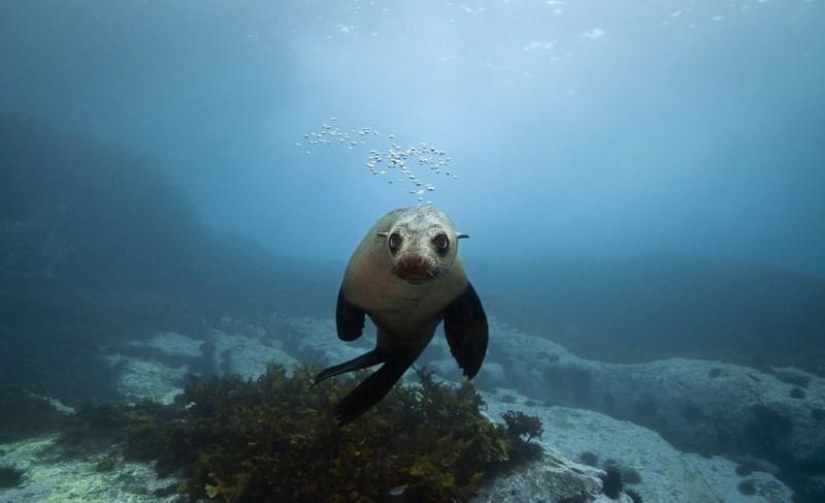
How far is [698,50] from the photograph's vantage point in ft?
138

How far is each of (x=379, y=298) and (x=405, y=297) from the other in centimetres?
21

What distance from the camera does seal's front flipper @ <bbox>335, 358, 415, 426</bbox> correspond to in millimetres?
3324

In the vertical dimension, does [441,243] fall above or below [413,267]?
above

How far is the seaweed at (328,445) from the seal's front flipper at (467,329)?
74.5 inches

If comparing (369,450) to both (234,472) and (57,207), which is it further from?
(57,207)

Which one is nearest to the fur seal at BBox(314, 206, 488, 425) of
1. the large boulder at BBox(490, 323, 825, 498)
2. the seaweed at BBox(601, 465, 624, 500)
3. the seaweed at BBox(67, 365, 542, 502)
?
the seaweed at BBox(67, 365, 542, 502)

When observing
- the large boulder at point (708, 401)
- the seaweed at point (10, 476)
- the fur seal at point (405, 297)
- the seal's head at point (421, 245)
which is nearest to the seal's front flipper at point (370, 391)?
the fur seal at point (405, 297)

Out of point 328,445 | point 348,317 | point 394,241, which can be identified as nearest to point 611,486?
point 328,445

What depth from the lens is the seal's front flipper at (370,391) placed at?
3.32 m

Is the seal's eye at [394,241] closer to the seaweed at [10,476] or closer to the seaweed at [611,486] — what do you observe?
the seaweed at [611,486]

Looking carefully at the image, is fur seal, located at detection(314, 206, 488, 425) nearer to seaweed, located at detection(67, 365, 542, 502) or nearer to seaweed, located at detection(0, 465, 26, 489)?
seaweed, located at detection(67, 365, 542, 502)

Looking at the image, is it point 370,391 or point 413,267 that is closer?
point 413,267

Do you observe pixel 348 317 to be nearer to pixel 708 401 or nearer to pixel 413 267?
pixel 413 267

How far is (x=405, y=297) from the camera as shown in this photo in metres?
2.57
